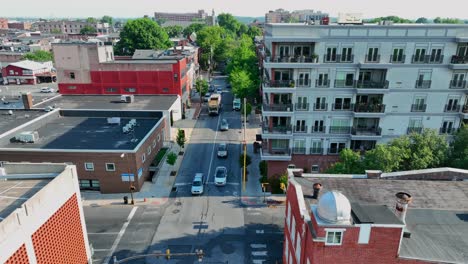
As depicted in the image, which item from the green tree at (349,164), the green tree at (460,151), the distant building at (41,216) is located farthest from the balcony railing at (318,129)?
the distant building at (41,216)

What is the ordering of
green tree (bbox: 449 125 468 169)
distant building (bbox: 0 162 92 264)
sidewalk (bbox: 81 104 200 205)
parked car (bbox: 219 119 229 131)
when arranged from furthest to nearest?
parked car (bbox: 219 119 229 131) < sidewalk (bbox: 81 104 200 205) < green tree (bbox: 449 125 468 169) < distant building (bbox: 0 162 92 264)

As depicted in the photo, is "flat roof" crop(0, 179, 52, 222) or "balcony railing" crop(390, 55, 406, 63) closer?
"flat roof" crop(0, 179, 52, 222)

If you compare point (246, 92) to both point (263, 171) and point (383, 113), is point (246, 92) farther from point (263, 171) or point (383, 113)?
point (383, 113)

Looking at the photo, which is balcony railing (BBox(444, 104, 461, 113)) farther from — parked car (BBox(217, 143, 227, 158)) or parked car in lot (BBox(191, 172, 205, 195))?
parked car in lot (BBox(191, 172, 205, 195))

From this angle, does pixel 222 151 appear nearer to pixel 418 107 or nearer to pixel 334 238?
pixel 418 107

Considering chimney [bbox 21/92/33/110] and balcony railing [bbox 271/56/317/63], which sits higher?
balcony railing [bbox 271/56/317/63]

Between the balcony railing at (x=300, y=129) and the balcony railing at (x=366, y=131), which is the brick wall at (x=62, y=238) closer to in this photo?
the balcony railing at (x=300, y=129)

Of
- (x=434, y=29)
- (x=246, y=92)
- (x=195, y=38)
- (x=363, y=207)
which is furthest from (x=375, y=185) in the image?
(x=195, y=38)

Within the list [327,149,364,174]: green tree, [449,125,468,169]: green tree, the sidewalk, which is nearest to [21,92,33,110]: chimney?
the sidewalk
